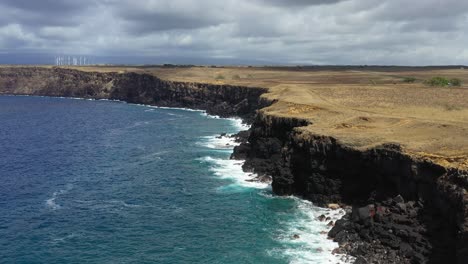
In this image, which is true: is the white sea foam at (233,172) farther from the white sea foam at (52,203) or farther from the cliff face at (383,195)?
the white sea foam at (52,203)

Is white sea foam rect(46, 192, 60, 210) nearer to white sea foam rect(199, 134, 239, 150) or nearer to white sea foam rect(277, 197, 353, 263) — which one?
white sea foam rect(277, 197, 353, 263)

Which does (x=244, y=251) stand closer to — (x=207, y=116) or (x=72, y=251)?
(x=72, y=251)

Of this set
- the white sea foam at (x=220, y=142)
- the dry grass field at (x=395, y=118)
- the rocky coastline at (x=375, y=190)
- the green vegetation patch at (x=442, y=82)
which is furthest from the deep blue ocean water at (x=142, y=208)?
the green vegetation patch at (x=442, y=82)

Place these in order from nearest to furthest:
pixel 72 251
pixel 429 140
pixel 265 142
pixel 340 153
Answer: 1. pixel 72 251
2. pixel 429 140
3. pixel 340 153
4. pixel 265 142

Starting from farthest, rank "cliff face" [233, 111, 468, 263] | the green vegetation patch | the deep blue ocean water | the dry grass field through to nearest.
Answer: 1. the green vegetation patch
2. the dry grass field
3. the deep blue ocean water
4. "cliff face" [233, 111, 468, 263]

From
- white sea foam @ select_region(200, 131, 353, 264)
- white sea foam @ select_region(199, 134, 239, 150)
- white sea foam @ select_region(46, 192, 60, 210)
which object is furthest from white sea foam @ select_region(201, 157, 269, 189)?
white sea foam @ select_region(46, 192, 60, 210)

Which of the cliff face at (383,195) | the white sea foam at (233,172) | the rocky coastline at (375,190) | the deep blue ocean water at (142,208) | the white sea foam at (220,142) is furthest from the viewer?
the white sea foam at (220,142)

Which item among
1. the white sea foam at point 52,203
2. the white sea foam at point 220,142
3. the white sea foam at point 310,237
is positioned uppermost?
the white sea foam at point 220,142

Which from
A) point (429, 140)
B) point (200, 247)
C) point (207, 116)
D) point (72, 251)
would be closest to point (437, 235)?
point (429, 140)
